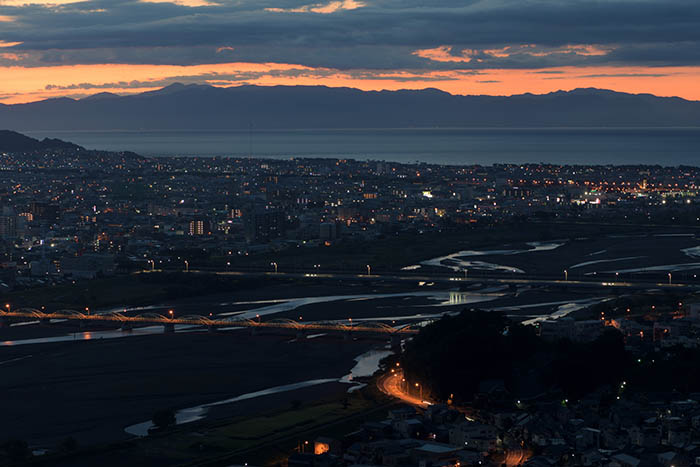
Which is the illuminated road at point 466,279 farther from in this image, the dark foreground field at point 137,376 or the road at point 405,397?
the road at point 405,397

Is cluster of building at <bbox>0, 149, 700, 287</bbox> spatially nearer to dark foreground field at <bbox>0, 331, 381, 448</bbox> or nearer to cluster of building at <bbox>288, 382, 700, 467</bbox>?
dark foreground field at <bbox>0, 331, 381, 448</bbox>

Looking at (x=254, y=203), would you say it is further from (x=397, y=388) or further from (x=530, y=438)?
(x=530, y=438)

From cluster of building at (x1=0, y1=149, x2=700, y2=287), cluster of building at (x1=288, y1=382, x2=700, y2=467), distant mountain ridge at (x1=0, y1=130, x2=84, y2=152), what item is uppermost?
distant mountain ridge at (x1=0, y1=130, x2=84, y2=152)

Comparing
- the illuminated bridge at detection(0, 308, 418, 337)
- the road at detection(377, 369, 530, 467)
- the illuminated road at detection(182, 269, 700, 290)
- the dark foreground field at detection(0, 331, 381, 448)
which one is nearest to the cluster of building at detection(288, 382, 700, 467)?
the road at detection(377, 369, 530, 467)

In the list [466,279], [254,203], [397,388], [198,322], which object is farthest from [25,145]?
[397,388]

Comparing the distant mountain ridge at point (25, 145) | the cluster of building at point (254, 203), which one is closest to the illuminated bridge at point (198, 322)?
the cluster of building at point (254, 203)

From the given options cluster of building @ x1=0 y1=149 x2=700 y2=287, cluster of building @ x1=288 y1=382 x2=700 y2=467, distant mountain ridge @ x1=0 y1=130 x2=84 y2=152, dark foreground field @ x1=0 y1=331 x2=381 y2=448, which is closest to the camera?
cluster of building @ x1=288 y1=382 x2=700 y2=467
